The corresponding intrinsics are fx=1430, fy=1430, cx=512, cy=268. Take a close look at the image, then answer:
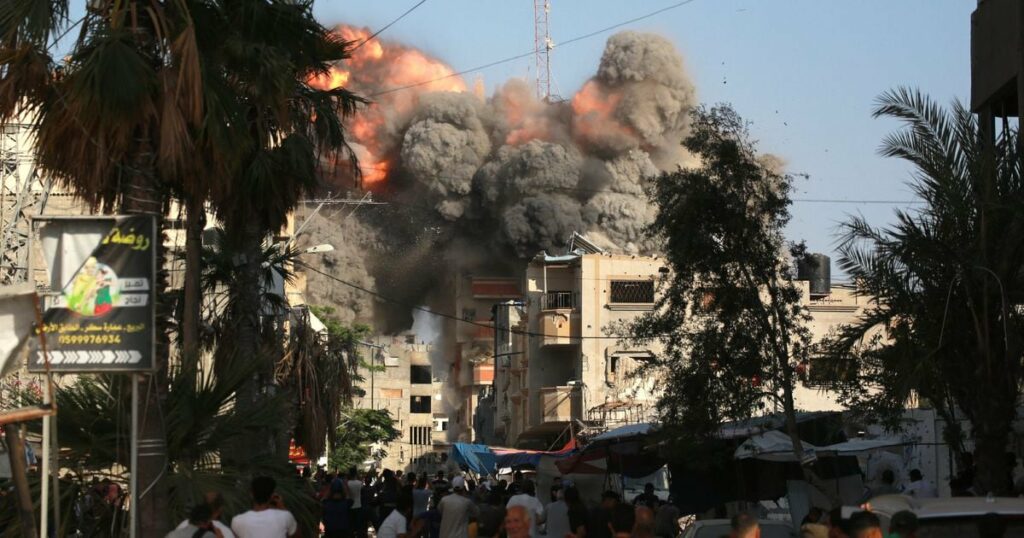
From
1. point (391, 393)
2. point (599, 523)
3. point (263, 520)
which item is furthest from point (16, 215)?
point (391, 393)

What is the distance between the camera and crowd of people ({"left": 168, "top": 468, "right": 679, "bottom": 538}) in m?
9.87

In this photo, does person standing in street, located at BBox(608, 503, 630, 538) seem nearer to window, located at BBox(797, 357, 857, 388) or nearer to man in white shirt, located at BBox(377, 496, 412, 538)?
man in white shirt, located at BBox(377, 496, 412, 538)

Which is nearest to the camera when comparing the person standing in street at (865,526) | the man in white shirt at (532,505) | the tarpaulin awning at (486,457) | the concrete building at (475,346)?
the person standing in street at (865,526)

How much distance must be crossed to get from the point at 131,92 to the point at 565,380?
51.8m

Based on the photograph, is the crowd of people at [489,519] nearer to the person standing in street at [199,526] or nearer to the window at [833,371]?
the person standing in street at [199,526]

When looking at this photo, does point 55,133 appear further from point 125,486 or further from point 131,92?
point 125,486

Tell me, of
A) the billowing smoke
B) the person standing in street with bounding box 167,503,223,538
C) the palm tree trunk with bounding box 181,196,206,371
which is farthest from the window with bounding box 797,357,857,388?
the billowing smoke

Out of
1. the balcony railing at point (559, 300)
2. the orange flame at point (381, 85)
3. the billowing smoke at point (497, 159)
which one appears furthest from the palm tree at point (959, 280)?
the orange flame at point (381, 85)

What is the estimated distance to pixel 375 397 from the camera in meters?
95.4

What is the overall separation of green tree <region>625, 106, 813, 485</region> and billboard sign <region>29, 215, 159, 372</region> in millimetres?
13136

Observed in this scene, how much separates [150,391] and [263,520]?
215cm

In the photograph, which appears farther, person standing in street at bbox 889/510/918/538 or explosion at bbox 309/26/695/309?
explosion at bbox 309/26/695/309

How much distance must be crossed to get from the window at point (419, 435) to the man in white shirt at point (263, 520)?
86.6 metres

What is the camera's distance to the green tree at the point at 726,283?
2212 centimetres
